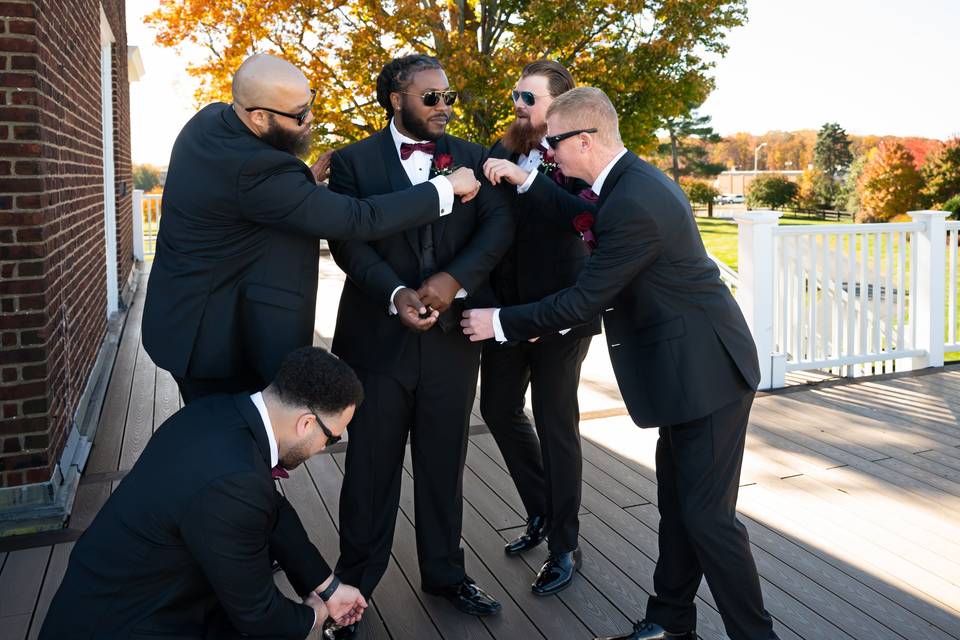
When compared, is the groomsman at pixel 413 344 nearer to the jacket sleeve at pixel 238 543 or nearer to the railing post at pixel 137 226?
the jacket sleeve at pixel 238 543

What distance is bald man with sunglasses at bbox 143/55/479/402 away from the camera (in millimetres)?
2551

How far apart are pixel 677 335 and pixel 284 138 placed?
4.26 ft

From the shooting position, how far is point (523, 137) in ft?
10.8

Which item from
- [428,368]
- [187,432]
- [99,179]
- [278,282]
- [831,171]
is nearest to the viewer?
[187,432]

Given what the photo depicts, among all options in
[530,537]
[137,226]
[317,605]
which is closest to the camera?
[317,605]

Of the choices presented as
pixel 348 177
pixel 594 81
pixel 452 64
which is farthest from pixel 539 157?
pixel 594 81

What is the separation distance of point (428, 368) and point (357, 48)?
406 inches

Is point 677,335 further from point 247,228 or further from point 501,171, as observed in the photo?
point 247,228

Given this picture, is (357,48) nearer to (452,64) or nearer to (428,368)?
(452,64)

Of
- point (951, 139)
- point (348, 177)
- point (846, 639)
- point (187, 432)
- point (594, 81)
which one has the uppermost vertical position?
point (951, 139)

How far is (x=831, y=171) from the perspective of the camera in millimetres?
65562

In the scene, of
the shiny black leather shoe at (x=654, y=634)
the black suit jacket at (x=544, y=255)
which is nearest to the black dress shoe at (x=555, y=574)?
the shiny black leather shoe at (x=654, y=634)

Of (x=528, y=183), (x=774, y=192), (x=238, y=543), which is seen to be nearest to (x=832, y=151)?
(x=774, y=192)

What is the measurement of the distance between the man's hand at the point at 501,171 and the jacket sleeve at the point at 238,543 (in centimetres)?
145
